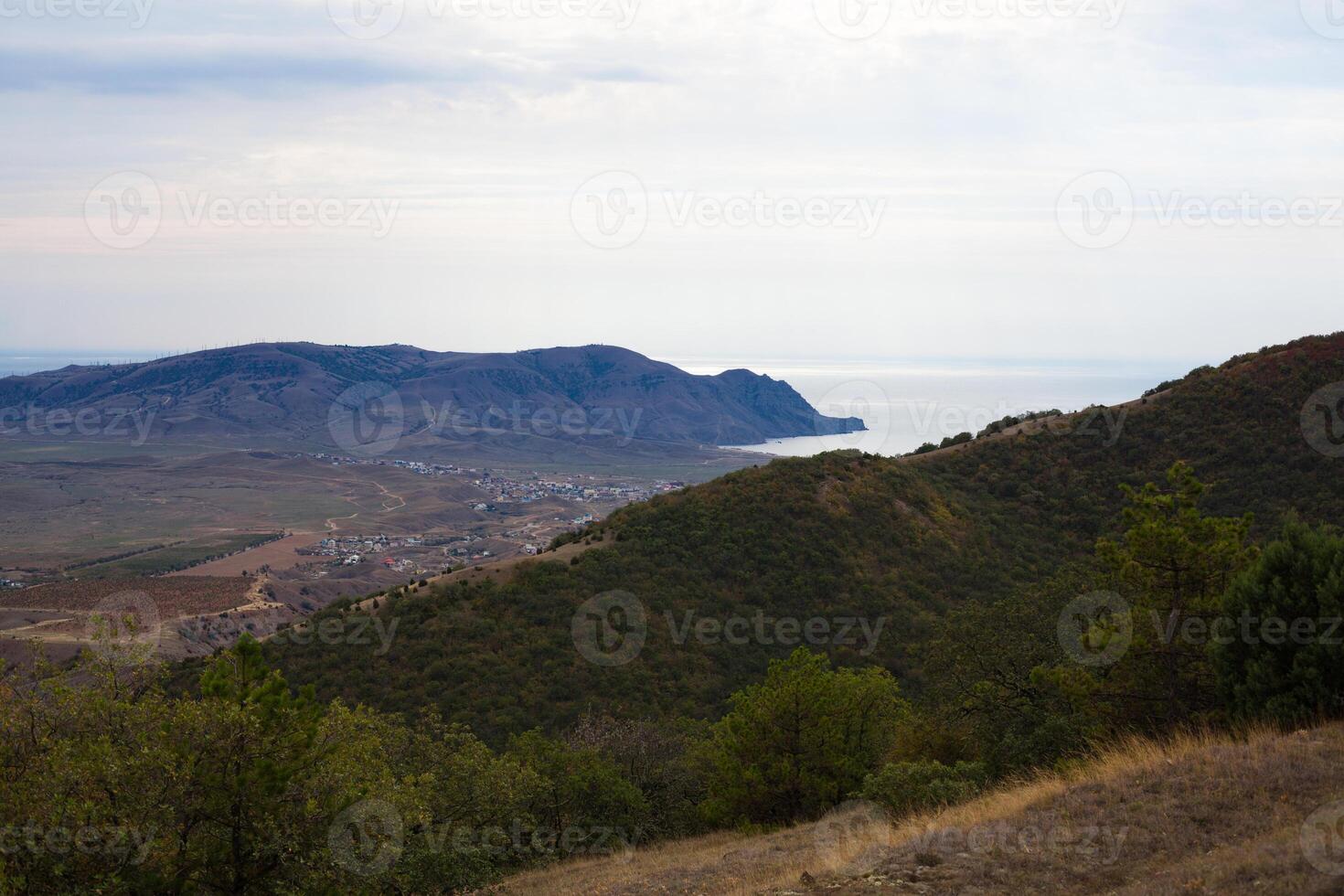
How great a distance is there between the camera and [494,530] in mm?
102625

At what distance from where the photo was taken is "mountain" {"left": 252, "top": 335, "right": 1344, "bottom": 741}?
3084 centimetres

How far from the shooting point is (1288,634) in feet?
40.2

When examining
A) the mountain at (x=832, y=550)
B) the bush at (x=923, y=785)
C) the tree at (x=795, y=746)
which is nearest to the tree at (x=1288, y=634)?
the bush at (x=923, y=785)

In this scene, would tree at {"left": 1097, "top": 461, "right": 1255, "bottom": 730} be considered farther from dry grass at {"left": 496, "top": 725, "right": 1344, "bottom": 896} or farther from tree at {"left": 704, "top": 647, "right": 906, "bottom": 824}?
tree at {"left": 704, "top": 647, "right": 906, "bottom": 824}

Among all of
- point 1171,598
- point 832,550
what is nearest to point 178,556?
point 832,550

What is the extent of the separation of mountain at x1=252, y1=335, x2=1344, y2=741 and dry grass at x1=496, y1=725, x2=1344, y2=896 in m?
15.5

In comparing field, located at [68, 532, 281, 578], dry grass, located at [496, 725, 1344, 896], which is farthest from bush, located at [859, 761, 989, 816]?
field, located at [68, 532, 281, 578]

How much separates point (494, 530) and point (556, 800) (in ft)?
277

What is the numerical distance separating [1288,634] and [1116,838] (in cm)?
494

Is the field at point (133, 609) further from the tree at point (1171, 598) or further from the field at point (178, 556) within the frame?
the tree at point (1171, 598)

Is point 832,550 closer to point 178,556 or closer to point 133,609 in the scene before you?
point 133,609

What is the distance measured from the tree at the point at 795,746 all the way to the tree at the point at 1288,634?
28.7ft

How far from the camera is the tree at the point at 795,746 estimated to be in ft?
64.6

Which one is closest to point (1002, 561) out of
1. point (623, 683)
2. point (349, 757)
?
point (623, 683)
